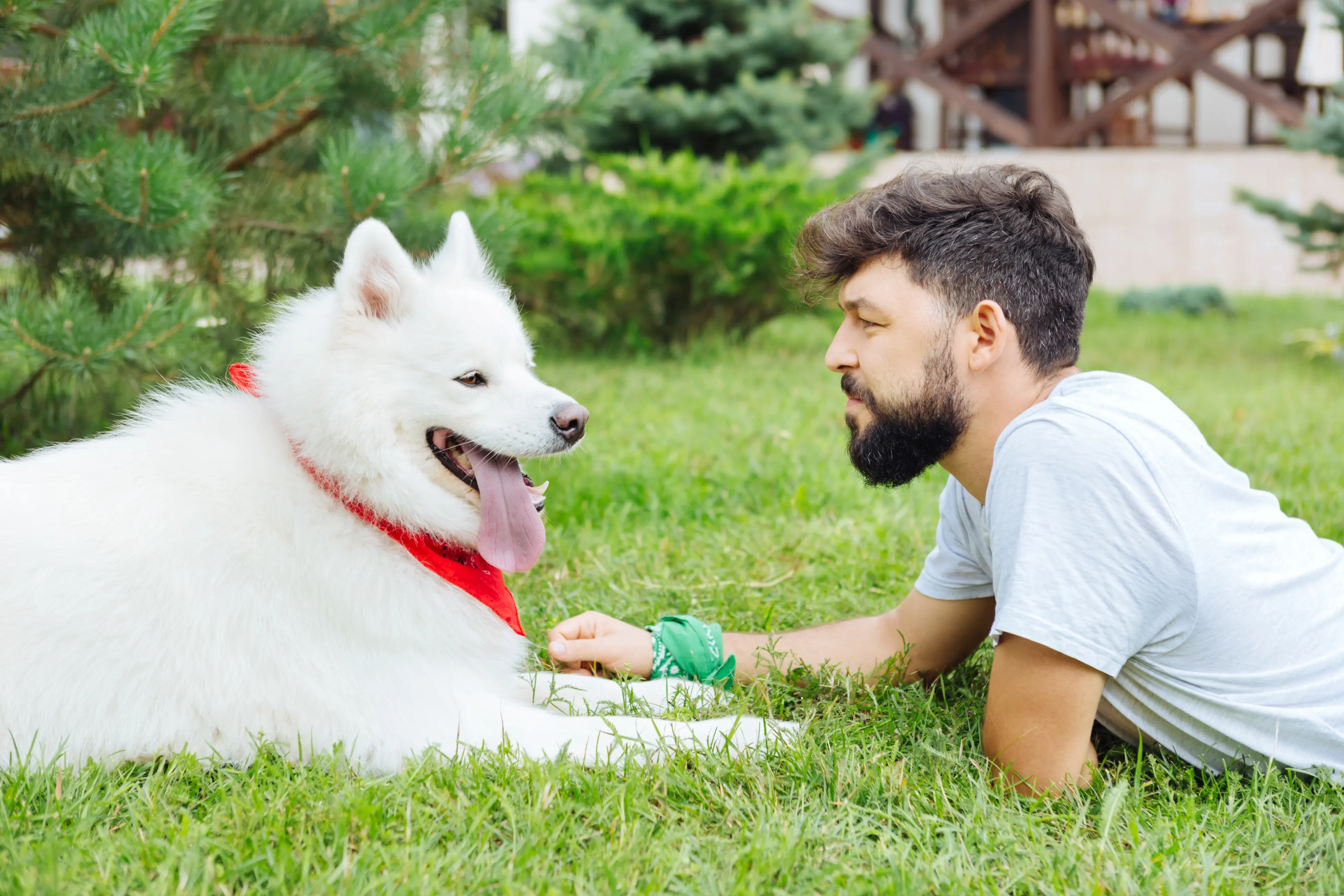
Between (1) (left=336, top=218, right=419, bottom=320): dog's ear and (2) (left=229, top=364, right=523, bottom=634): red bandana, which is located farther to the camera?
(2) (left=229, top=364, right=523, bottom=634): red bandana

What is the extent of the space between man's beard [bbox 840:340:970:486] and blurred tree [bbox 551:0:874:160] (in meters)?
7.23

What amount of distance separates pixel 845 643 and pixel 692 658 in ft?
1.32

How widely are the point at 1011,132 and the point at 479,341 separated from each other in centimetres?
1223

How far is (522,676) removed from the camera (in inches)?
106

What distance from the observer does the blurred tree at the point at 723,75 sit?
9.32 m

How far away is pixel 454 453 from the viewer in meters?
2.35

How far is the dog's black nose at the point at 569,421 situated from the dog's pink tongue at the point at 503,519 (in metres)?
0.16

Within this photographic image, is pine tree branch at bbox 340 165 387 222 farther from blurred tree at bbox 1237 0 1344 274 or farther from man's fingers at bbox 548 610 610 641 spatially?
blurred tree at bbox 1237 0 1344 274

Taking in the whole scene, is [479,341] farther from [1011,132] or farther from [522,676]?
[1011,132]

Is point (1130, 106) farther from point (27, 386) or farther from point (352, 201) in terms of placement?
point (27, 386)

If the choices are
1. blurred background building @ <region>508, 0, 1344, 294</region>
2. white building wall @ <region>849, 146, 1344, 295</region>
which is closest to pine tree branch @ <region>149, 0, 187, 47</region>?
blurred background building @ <region>508, 0, 1344, 294</region>

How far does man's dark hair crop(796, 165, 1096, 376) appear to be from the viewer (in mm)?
2260

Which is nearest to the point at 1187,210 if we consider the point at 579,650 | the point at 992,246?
the point at 992,246

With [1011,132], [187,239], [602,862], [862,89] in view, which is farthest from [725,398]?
[1011,132]
